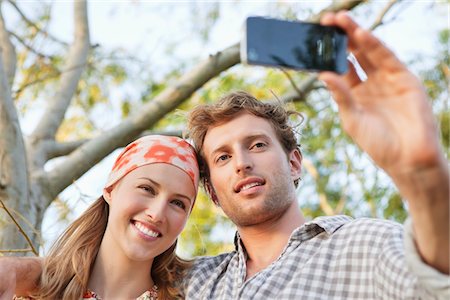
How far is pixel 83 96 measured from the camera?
6.39m

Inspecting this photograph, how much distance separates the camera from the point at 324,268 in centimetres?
239

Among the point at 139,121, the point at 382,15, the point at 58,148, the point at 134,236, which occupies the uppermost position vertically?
the point at 382,15

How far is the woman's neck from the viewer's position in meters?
2.73

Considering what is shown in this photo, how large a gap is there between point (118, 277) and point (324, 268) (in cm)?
80

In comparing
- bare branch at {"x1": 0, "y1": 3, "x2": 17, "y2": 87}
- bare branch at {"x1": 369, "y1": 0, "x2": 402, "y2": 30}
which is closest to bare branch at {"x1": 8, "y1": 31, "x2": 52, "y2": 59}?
bare branch at {"x1": 0, "y1": 3, "x2": 17, "y2": 87}

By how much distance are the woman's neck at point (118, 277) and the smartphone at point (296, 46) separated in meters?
1.32

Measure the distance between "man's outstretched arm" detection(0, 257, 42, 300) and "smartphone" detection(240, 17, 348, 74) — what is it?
1.31 meters

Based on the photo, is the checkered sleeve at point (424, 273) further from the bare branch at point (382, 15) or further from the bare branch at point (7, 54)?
the bare branch at point (382, 15)

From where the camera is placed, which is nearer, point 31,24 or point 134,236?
point 134,236

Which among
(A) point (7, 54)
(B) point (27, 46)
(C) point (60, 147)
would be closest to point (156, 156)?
(C) point (60, 147)

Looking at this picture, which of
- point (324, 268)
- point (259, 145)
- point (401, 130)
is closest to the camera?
point (401, 130)

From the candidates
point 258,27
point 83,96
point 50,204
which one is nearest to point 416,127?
point 258,27

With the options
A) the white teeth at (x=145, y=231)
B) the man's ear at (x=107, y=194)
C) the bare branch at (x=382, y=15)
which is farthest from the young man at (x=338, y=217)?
the bare branch at (x=382, y=15)

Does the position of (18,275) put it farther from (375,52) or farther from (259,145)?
(375,52)
